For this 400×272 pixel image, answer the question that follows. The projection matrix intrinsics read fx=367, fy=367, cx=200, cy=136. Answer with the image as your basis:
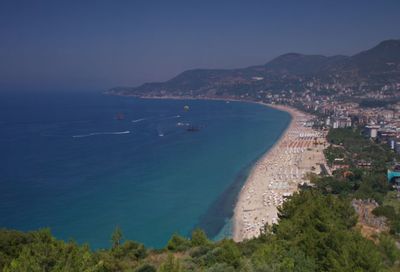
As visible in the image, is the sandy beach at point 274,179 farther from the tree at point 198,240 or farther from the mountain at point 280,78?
the mountain at point 280,78

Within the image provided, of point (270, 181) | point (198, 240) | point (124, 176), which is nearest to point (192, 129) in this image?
point (124, 176)

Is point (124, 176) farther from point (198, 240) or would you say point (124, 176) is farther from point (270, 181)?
point (198, 240)

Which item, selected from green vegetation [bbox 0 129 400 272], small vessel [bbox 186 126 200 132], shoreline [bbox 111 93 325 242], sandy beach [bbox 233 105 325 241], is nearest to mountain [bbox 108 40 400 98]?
small vessel [bbox 186 126 200 132]

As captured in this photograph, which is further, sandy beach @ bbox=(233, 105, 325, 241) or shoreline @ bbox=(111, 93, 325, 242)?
sandy beach @ bbox=(233, 105, 325, 241)

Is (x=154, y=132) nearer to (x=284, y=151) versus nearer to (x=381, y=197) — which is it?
(x=284, y=151)

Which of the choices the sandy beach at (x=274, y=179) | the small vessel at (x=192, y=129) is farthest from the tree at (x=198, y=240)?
the small vessel at (x=192, y=129)

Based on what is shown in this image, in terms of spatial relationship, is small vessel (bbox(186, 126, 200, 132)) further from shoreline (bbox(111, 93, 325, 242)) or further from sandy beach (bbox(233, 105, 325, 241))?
sandy beach (bbox(233, 105, 325, 241))
